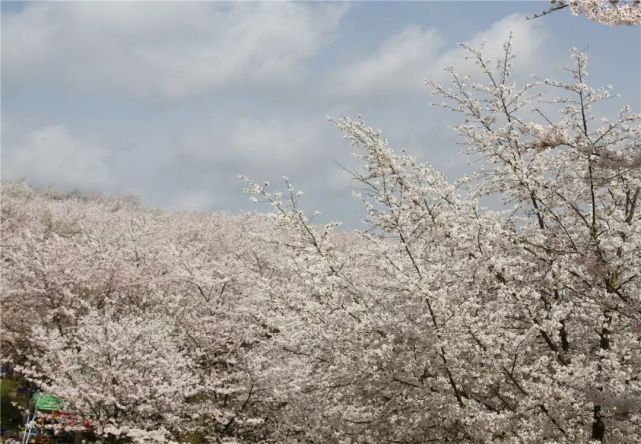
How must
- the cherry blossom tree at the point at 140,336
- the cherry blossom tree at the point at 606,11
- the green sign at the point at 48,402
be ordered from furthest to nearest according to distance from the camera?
the green sign at the point at 48,402 < the cherry blossom tree at the point at 140,336 < the cherry blossom tree at the point at 606,11

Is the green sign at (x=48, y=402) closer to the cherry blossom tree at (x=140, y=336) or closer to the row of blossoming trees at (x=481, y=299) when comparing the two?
the cherry blossom tree at (x=140, y=336)

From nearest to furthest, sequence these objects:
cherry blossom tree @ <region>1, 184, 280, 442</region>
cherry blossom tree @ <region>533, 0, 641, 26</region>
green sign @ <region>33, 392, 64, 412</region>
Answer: cherry blossom tree @ <region>533, 0, 641, 26</region> < cherry blossom tree @ <region>1, 184, 280, 442</region> < green sign @ <region>33, 392, 64, 412</region>

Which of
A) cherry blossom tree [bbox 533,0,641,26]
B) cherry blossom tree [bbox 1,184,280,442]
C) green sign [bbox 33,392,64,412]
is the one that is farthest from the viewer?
green sign [bbox 33,392,64,412]

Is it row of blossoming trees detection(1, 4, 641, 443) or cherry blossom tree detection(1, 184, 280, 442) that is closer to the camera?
row of blossoming trees detection(1, 4, 641, 443)

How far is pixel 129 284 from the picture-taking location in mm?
18812

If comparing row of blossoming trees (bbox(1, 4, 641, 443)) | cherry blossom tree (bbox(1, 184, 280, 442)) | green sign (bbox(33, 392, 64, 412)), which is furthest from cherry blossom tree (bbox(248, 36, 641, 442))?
green sign (bbox(33, 392, 64, 412))

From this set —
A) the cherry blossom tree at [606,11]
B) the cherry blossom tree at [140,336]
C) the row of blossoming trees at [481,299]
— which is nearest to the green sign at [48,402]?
the cherry blossom tree at [140,336]

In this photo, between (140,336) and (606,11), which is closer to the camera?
(606,11)

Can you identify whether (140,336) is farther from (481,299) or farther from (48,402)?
(481,299)

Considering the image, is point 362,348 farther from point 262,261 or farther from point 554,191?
point 262,261

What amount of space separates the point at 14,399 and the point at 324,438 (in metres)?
19.6

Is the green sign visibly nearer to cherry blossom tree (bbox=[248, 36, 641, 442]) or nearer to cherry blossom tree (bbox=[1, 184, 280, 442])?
cherry blossom tree (bbox=[1, 184, 280, 442])

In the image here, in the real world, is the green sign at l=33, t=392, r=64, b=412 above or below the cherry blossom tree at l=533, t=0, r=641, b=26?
below

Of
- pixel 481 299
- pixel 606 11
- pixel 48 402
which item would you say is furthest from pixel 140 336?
pixel 606 11
